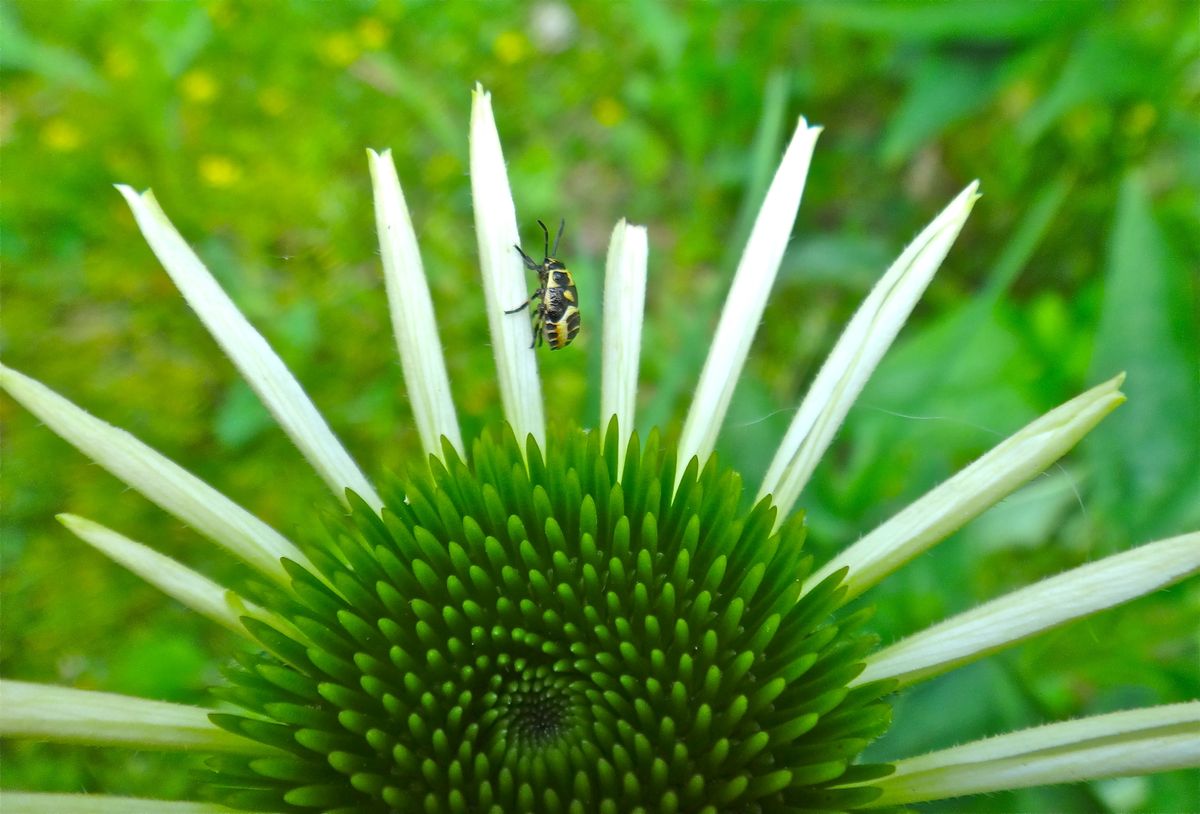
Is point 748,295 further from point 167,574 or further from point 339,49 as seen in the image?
point 339,49

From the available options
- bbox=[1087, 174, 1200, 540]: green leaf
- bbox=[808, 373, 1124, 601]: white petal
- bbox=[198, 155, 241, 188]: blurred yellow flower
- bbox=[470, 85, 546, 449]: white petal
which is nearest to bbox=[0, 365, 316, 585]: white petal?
bbox=[470, 85, 546, 449]: white petal

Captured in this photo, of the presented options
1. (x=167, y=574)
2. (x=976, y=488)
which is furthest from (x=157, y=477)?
(x=976, y=488)

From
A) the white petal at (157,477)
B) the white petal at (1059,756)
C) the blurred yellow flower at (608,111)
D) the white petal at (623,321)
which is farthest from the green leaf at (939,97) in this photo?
the white petal at (157,477)

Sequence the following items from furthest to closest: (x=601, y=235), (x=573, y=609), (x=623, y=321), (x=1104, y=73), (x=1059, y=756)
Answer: (x=601, y=235), (x=1104, y=73), (x=623, y=321), (x=573, y=609), (x=1059, y=756)

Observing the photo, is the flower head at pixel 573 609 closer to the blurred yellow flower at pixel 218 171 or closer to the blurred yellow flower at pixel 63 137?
the blurred yellow flower at pixel 218 171

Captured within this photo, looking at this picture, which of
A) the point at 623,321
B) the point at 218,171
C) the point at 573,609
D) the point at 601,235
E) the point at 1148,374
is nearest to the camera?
the point at 573,609

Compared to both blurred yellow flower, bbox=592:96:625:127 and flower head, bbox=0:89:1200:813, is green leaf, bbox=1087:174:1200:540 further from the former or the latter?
blurred yellow flower, bbox=592:96:625:127
